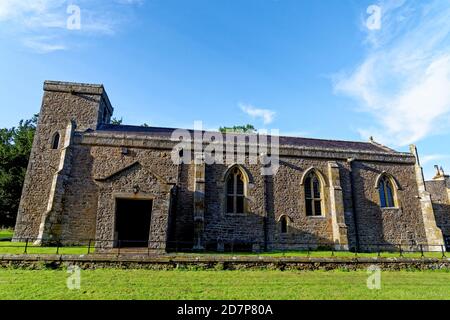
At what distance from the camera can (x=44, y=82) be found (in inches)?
810

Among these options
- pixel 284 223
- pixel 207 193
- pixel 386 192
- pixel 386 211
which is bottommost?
pixel 284 223

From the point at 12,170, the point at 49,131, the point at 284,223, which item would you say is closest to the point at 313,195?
the point at 284,223

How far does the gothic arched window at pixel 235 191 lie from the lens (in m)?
17.6

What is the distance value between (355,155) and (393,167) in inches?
130

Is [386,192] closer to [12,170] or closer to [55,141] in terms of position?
[55,141]

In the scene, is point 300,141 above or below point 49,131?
above

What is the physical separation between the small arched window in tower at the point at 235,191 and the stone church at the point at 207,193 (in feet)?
0.22

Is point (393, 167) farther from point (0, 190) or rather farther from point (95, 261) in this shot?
point (0, 190)

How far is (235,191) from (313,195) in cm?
559

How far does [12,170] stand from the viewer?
26.9 metres

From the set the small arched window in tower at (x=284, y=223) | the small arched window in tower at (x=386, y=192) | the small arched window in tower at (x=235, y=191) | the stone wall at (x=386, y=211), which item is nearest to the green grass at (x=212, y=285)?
the small arched window in tower at (x=284, y=223)

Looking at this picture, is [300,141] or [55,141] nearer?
[55,141]
